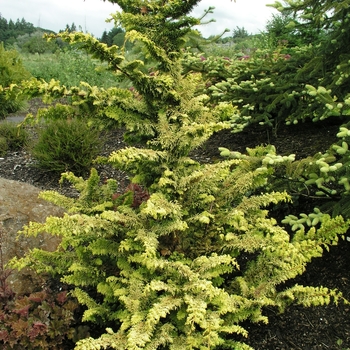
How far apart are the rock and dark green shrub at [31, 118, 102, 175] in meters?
1.09

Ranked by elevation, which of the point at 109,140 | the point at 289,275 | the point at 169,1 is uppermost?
the point at 169,1

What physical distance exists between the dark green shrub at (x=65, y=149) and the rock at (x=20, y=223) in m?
1.09

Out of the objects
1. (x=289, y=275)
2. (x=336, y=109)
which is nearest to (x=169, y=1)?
(x=336, y=109)

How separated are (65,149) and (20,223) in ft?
5.99

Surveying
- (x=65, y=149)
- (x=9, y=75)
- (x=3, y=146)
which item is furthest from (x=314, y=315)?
(x=9, y=75)

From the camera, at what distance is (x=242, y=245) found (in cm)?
242

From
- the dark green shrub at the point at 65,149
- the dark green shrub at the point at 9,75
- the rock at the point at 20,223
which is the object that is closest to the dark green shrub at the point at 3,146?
the dark green shrub at the point at 65,149

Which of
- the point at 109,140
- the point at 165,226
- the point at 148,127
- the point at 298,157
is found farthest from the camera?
the point at 109,140

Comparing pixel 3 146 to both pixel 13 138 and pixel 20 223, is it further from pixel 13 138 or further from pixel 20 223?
pixel 20 223

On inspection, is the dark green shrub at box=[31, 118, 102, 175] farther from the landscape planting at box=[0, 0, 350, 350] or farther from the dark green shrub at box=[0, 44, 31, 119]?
Answer: the dark green shrub at box=[0, 44, 31, 119]

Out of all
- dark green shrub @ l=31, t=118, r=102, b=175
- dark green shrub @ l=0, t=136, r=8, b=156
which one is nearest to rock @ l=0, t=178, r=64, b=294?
dark green shrub @ l=31, t=118, r=102, b=175

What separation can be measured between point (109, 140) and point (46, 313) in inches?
176

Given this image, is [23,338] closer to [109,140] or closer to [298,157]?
[298,157]

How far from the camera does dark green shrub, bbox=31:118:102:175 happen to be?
5.16 metres
